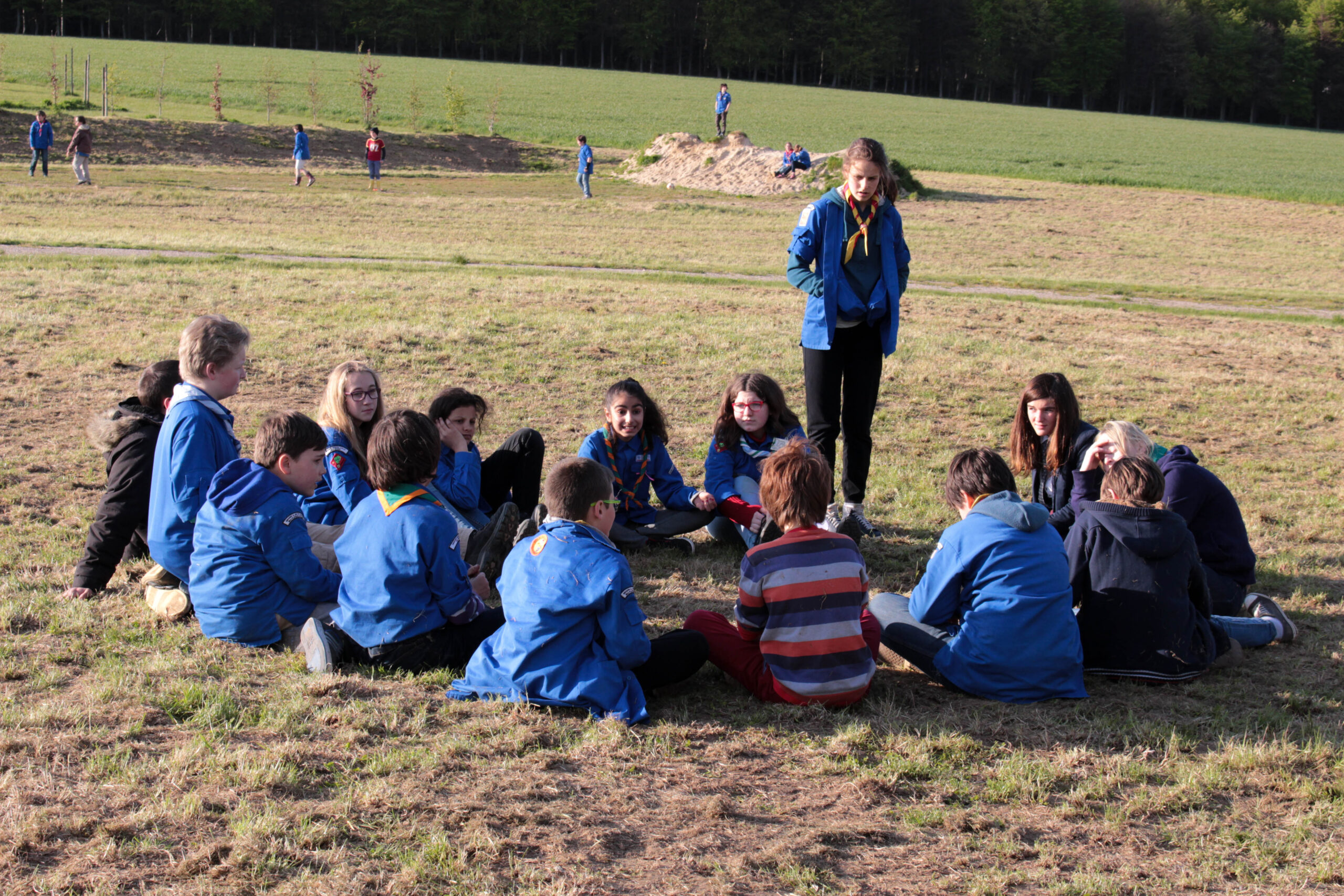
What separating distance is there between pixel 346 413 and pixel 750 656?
2.47 metres

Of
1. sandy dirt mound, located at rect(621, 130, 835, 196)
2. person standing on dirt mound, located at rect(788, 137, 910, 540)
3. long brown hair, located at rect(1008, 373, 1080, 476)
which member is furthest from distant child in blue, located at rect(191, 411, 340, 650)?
sandy dirt mound, located at rect(621, 130, 835, 196)


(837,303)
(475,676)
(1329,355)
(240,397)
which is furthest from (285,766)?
(1329,355)

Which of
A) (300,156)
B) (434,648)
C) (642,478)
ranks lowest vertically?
(434,648)

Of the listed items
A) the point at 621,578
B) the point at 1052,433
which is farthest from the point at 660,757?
the point at 1052,433

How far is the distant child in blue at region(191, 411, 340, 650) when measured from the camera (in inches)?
173

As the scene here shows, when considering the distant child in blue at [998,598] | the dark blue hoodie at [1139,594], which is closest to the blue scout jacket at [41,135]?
the distant child in blue at [998,598]

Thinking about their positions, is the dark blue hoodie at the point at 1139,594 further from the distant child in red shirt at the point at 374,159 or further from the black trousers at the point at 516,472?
the distant child in red shirt at the point at 374,159

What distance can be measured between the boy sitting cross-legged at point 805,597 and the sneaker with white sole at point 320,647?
1.63 meters

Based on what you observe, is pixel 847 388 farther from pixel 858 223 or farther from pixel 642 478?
pixel 642 478

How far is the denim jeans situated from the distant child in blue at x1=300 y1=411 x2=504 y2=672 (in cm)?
202

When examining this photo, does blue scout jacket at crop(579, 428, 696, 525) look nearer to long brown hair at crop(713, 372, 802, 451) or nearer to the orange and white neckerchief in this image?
long brown hair at crop(713, 372, 802, 451)

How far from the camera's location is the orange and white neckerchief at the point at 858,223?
6.32 m

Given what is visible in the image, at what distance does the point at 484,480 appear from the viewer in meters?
6.17

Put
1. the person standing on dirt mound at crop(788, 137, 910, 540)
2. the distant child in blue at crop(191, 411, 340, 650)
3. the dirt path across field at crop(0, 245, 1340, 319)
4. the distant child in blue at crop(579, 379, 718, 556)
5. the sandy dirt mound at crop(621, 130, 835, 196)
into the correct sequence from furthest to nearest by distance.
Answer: the sandy dirt mound at crop(621, 130, 835, 196) < the dirt path across field at crop(0, 245, 1340, 319) < the person standing on dirt mound at crop(788, 137, 910, 540) < the distant child in blue at crop(579, 379, 718, 556) < the distant child in blue at crop(191, 411, 340, 650)
